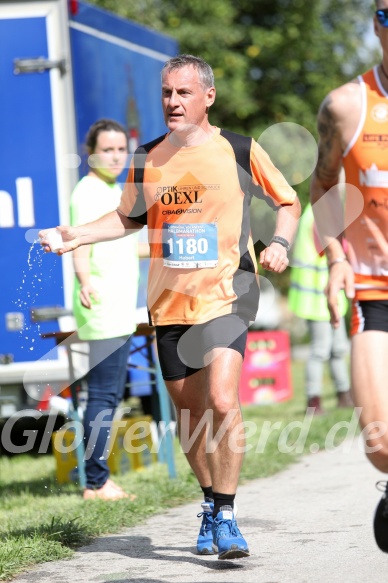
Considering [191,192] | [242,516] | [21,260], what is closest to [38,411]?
[21,260]

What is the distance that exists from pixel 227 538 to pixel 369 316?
125 cm

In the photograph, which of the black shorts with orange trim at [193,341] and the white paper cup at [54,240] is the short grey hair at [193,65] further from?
the black shorts with orange trim at [193,341]

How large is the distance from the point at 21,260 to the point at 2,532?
9.91ft

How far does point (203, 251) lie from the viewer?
5.12 m

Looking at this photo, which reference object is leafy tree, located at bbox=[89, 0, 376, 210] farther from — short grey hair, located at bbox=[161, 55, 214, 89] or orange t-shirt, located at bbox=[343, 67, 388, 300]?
orange t-shirt, located at bbox=[343, 67, 388, 300]

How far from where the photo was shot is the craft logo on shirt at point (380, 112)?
4.17 metres

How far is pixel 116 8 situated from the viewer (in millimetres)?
20453

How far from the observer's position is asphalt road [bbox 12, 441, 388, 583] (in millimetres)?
4809

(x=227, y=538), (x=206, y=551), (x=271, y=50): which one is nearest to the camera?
(x=227, y=538)

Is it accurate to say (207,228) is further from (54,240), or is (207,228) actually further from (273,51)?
(273,51)

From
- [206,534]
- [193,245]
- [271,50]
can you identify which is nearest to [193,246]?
[193,245]

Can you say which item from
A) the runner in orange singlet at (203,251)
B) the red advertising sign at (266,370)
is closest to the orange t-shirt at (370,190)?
the runner in orange singlet at (203,251)

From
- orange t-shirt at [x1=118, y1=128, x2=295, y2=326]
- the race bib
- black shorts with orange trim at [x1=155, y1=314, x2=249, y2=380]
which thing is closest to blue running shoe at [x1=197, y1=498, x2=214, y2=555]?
black shorts with orange trim at [x1=155, y1=314, x2=249, y2=380]

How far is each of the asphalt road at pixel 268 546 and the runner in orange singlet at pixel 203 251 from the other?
252mm
